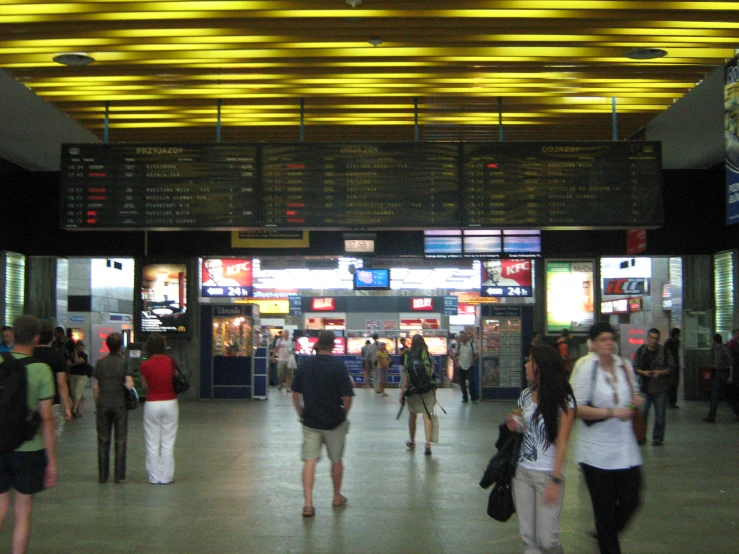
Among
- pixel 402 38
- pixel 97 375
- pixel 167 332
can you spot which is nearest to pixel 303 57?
pixel 402 38

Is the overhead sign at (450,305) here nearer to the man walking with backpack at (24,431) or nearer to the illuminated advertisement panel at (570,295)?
the illuminated advertisement panel at (570,295)

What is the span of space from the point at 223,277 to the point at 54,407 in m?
14.3

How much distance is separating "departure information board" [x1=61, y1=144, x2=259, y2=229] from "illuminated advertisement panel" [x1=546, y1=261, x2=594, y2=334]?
1203cm

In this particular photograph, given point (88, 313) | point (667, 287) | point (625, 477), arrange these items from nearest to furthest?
point (625, 477), point (667, 287), point (88, 313)

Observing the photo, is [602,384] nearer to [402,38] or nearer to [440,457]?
[402,38]

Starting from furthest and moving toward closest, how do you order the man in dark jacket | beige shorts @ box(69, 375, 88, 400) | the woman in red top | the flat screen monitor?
the flat screen monitor
beige shorts @ box(69, 375, 88, 400)
the man in dark jacket
the woman in red top

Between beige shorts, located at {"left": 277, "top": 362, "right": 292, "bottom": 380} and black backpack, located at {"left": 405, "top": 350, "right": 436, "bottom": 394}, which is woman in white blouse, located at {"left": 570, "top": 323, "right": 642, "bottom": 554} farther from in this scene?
beige shorts, located at {"left": 277, "top": 362, "right": 292, "bottom": 380}

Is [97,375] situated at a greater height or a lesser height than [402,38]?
lesser

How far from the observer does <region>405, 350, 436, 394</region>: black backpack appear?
37.2 feet

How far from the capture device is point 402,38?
8055mm

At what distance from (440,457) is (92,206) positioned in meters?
5.24

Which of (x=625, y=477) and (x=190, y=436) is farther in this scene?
(x=190, y=436)

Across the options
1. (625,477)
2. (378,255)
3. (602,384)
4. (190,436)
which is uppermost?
(378,255)

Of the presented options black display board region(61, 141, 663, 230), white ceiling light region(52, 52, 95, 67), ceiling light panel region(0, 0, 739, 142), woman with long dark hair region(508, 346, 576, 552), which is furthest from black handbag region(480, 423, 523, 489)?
white ceiling light region(52, 52, 95, 67)
